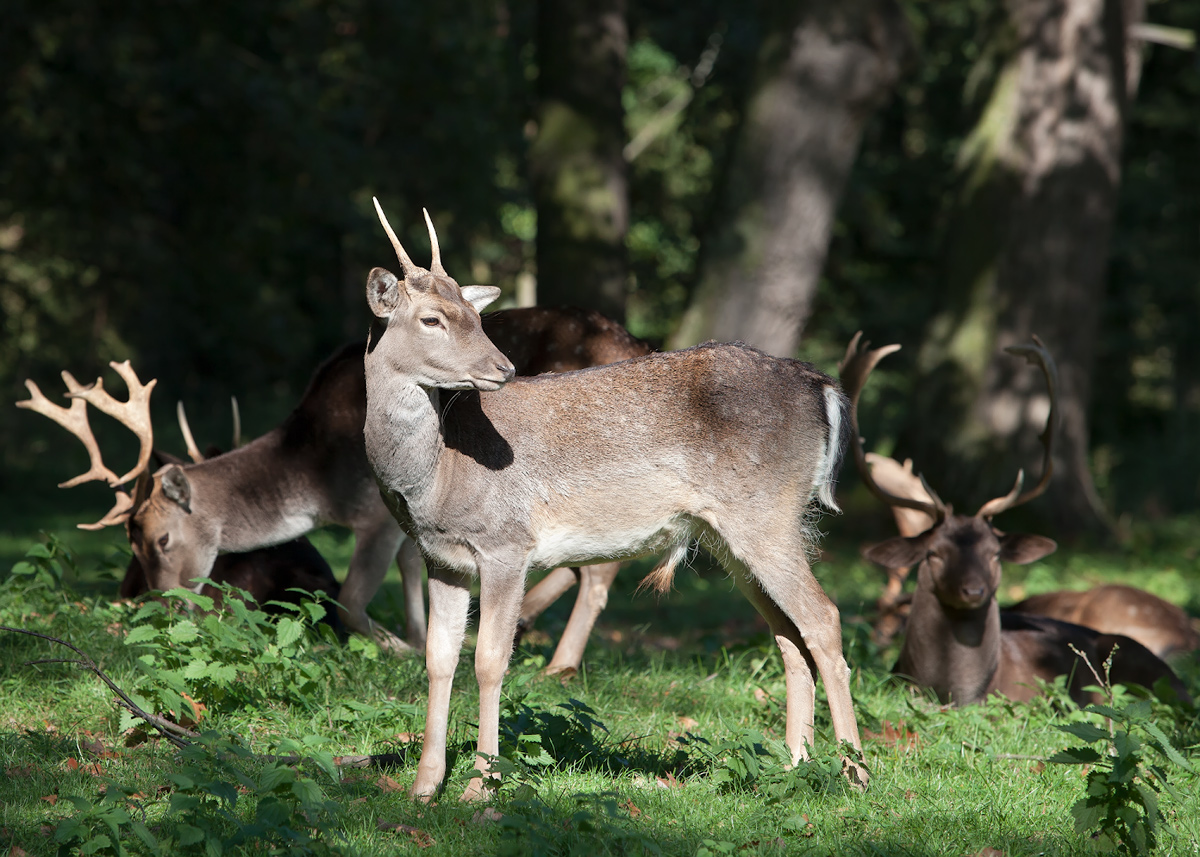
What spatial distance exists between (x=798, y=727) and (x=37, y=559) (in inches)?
153

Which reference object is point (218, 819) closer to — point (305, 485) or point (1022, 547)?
point (305, 485)

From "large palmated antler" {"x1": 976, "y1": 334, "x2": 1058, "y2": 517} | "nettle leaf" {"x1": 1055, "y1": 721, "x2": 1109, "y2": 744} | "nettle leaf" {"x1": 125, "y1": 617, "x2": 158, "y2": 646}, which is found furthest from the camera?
"large palmated antler" {"x1": 976, "y1": 334, "x2": 1058, "y2": 517}

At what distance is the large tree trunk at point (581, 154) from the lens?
995cm

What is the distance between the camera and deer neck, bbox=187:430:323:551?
656 cm

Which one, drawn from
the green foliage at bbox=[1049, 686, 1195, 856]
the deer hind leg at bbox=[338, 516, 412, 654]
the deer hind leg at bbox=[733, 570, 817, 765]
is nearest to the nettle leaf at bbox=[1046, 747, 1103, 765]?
the green foliage at bbox=[1049, 686, 1195, 856]

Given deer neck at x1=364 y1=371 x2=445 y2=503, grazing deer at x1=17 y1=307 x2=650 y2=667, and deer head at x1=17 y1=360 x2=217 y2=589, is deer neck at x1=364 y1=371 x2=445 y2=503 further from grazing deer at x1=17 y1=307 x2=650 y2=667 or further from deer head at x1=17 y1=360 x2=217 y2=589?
deer head at x1=17 y1=360 x2=217 y2=589

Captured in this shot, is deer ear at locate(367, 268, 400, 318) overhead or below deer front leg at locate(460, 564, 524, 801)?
overhead

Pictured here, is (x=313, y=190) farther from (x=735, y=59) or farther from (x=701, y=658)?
(x=701, y=658)

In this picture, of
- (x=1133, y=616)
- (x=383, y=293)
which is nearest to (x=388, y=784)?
(x=383, y=293)

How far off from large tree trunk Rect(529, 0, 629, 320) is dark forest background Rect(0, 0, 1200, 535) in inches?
1.0

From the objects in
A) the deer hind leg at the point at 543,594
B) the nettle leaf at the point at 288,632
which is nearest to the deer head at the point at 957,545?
the deer hind leg at the point at 543,594

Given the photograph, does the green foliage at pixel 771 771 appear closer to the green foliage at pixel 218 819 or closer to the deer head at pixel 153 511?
the green foliage at pixel 218 819

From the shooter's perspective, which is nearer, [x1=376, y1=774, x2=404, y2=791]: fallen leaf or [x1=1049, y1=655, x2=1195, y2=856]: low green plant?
[x1=1049, y1=655, x2=1195, y2=856]: low green plant

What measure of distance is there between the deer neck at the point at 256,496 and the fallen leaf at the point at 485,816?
3031 mm
